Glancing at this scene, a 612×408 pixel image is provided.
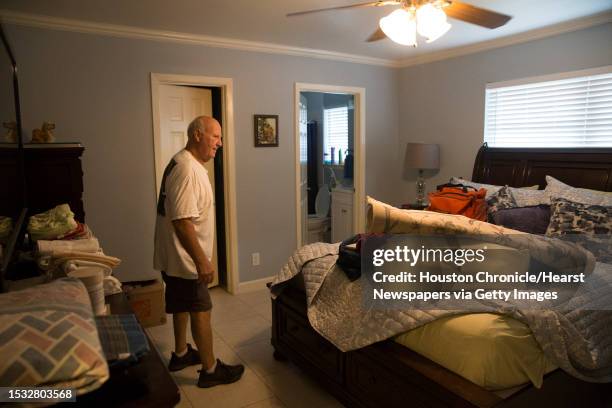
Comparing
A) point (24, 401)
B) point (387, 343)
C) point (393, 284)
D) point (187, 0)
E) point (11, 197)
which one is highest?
point (187, 0)

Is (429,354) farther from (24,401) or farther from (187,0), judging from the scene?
(187,0)

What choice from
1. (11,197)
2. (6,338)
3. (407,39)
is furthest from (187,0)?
(6,338)

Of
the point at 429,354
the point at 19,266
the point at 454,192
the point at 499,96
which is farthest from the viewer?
the point at 499,96

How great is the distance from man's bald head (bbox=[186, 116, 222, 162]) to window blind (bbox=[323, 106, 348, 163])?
142 inches

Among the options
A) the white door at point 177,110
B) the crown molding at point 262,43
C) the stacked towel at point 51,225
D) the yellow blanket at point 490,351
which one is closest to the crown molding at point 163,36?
the crown molding at point 262,43

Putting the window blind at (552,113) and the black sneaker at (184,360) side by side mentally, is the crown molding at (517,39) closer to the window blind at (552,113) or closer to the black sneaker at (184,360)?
the window blind at (552,113)

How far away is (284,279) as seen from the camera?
271 cm

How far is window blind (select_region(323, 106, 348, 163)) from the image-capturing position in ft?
19.4

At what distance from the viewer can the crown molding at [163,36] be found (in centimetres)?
309

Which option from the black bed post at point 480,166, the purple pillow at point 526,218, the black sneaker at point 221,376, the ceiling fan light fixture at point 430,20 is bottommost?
the black sneaker at point 221,376

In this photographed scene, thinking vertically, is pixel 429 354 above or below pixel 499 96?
below

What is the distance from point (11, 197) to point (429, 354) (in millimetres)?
1945

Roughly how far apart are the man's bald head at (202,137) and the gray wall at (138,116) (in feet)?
4.48

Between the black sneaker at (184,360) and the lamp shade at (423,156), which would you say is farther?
the lamp shade at (423,156)
